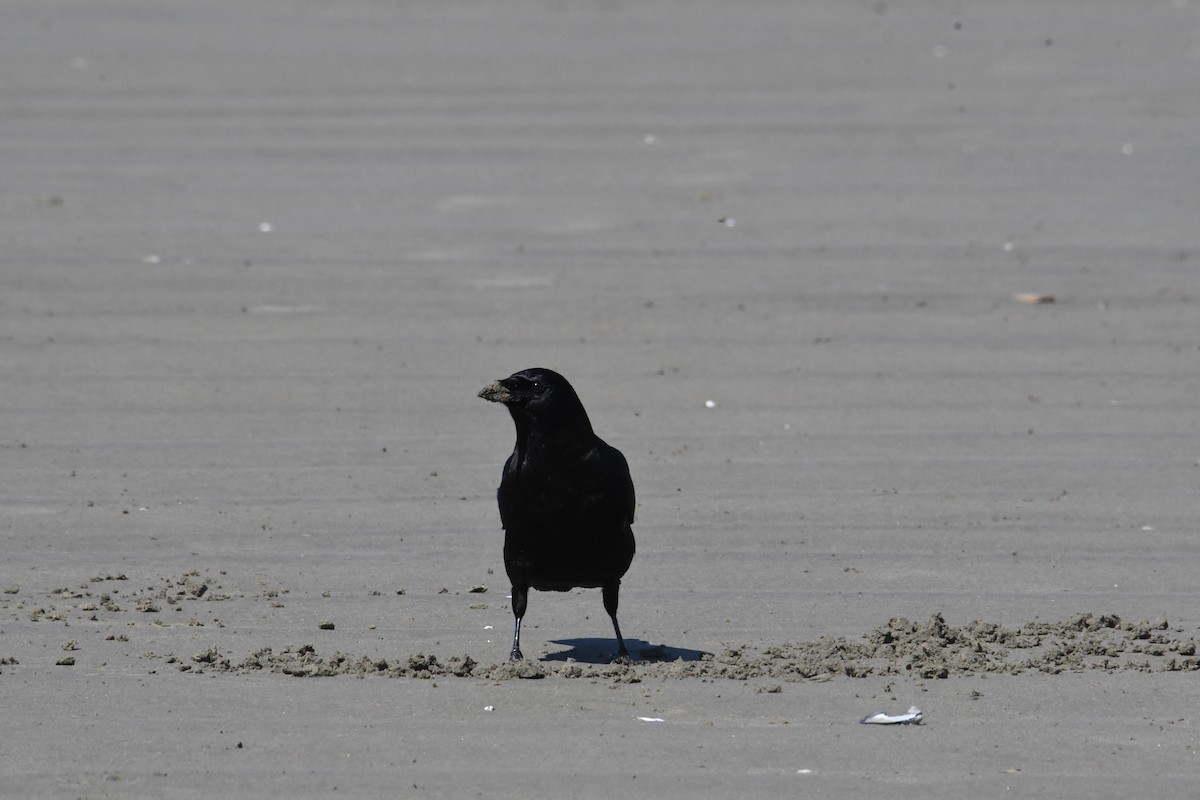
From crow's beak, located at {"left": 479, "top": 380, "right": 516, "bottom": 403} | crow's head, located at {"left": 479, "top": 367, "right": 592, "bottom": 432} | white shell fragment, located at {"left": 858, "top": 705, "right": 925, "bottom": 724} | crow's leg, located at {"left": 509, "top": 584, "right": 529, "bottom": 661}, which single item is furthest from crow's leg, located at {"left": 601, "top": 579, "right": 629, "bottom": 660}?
white shell fragment, located at {"left": 858, "top": 705, "right": 925, "bottom": 724}

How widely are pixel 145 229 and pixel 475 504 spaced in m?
5.12

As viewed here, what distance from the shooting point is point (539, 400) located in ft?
22.2

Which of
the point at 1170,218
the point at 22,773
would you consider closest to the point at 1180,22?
the point at 1170,218

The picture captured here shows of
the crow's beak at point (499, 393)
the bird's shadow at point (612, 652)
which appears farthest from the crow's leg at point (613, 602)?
the crow's beak at point (499, 393)

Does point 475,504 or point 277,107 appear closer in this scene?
point 475,504

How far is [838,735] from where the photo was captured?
6086 millimetres

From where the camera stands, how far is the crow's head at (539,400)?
6.75 metres

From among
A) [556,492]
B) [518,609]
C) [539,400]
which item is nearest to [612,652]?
[518,609]

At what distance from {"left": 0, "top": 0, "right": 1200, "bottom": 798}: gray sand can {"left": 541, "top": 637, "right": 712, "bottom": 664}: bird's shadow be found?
4 centimetres

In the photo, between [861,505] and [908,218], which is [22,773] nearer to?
[861,505]

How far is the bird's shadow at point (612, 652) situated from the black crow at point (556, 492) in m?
0.13

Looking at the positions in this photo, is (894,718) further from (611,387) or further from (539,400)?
(611,387)

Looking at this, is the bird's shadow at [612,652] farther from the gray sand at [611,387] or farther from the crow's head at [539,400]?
the crow's head at [539,400]

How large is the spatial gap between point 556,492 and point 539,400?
33cm
